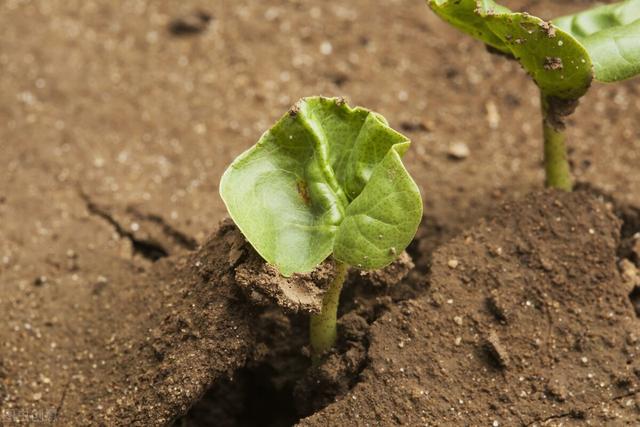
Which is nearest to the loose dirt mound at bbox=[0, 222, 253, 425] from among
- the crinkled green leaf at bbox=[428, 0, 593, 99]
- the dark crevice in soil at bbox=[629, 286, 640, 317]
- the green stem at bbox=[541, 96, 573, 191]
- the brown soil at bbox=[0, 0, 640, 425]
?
the brown soil at bbox=[0, 0, 640, 425]

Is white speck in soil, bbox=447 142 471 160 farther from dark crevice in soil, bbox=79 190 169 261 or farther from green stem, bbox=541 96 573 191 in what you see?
dark crevice in soil, bbox=79 190 169 261

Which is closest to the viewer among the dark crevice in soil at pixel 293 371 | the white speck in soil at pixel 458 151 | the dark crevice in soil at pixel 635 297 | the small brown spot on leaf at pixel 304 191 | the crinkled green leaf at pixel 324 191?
the crinkled green leaf at pixel 324 191

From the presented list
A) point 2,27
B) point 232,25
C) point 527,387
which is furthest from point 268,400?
point 2,27

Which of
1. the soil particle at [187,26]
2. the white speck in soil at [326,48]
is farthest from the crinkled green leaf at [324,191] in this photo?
the soil particle at [187,26]

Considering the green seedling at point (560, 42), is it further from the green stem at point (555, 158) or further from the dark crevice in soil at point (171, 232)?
the dark crevice in soil at point (171, 232)

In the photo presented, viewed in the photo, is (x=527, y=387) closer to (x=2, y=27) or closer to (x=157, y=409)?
(x=157, y=409)

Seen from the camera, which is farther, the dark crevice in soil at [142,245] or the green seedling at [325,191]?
the dark crevice in soil at [142,245]

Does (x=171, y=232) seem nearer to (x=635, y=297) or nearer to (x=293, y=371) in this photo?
(x=293, y=371)
